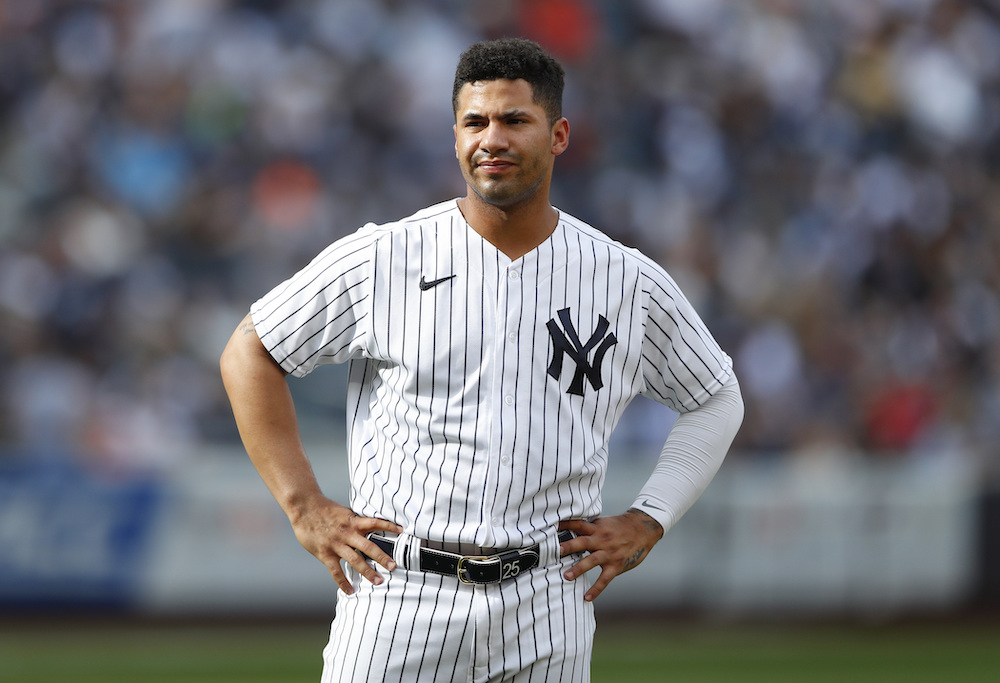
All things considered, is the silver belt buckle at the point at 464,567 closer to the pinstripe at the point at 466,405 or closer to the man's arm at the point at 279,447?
the pinstripe at the point at 466,405

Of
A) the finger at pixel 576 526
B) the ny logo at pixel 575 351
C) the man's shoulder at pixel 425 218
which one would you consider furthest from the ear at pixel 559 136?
the finger at pixel 576 526

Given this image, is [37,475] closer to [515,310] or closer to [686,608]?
[686,608]

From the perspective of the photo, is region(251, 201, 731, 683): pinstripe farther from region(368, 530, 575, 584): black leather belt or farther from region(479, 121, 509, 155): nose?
region(479, 121, 509, 155): nose

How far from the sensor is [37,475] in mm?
7664

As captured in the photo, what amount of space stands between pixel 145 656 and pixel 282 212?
365cm

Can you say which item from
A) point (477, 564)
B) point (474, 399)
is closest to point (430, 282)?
point (474, 399)

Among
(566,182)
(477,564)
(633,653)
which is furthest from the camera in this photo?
(566,182)

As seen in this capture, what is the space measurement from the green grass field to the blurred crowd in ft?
3.85

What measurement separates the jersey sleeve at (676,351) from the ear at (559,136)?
369 millimetres

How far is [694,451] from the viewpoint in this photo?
3090mm

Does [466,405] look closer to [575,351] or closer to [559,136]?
[575,351]

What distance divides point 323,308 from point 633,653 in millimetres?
5413

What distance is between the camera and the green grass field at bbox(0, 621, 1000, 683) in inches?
279

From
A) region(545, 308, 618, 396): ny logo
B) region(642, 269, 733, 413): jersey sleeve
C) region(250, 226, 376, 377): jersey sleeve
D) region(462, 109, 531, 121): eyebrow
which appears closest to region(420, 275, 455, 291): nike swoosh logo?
region(250, 226, 376, 377): jersey sleeve
